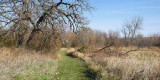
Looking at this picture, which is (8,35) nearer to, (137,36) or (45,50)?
(45,50)

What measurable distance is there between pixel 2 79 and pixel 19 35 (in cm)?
924

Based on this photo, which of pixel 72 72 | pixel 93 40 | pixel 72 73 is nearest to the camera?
pixel 72 73

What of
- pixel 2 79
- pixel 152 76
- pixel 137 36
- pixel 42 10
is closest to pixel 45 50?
pixel 42 10

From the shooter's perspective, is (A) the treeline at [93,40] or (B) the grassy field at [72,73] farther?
(A) the treeline at [93,40]

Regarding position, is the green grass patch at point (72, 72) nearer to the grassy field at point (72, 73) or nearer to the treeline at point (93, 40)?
the grassy field at point (72, 73)

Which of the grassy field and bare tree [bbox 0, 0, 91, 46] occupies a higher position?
Result: bare tree [bbox 0, 0, 91, 46]

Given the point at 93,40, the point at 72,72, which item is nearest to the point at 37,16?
the point at 72,72

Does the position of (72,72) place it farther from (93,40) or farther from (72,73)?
(93,40)

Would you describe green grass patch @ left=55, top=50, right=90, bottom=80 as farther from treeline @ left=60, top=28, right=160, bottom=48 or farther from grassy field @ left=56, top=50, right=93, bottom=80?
treeline @ left=60, top=28, right=160, bottom=48

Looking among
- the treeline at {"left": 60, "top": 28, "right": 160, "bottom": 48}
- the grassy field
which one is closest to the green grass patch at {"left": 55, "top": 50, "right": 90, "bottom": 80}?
the grassy field

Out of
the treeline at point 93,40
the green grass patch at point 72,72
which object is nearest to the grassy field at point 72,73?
the green grass patch at point 72,72

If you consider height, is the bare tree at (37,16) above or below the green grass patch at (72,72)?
above

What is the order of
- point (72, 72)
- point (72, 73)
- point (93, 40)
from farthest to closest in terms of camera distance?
point (93, 40) < point (72, 72) < point (72, 73)

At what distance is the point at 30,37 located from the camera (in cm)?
1401
